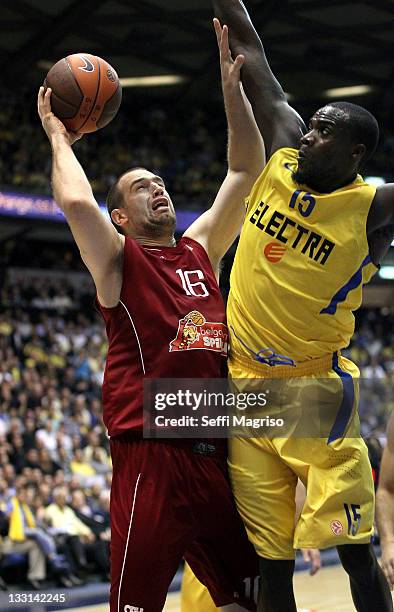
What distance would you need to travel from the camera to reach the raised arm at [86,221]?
352cm

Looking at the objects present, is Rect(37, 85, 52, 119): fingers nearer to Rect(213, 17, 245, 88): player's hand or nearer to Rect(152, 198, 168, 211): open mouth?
Rect(152, 198, 168, 211): open mouth

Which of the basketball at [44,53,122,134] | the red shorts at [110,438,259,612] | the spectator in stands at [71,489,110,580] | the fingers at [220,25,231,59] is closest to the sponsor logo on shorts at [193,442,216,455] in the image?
the red shorts at [110,438,259,612]

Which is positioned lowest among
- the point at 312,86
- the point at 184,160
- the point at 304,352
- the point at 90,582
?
the point at 90,582

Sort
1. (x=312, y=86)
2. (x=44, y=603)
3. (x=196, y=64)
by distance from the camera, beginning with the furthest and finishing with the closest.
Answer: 1. (x=312, y=86)
2. (x=196, y=64)
3. (x=44, y=603)

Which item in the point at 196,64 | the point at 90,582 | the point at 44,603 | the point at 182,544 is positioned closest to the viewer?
the point at 182,544

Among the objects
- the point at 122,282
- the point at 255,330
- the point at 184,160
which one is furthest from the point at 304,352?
the point at 184,160

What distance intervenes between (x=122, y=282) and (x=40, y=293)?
47.7 feet

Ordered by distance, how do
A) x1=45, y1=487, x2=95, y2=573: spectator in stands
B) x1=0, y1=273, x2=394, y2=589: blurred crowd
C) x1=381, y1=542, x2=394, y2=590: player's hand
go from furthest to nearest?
x1=45, y1=487, x2=95, y2=573: spectator in stands < x1=0, y1=273, x2=394, y2=589: blurred crowd < x1=381, y1=542, x2=394, y2=590: player's hand

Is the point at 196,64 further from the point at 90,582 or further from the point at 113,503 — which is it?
the point at 113,503

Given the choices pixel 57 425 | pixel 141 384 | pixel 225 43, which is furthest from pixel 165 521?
pixel 57 425

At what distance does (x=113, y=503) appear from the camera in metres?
3.62

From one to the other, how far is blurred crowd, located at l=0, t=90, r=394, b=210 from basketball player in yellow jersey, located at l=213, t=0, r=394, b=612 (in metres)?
14.4

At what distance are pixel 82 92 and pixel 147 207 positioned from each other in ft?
1.77

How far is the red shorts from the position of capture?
3469 millimetres
